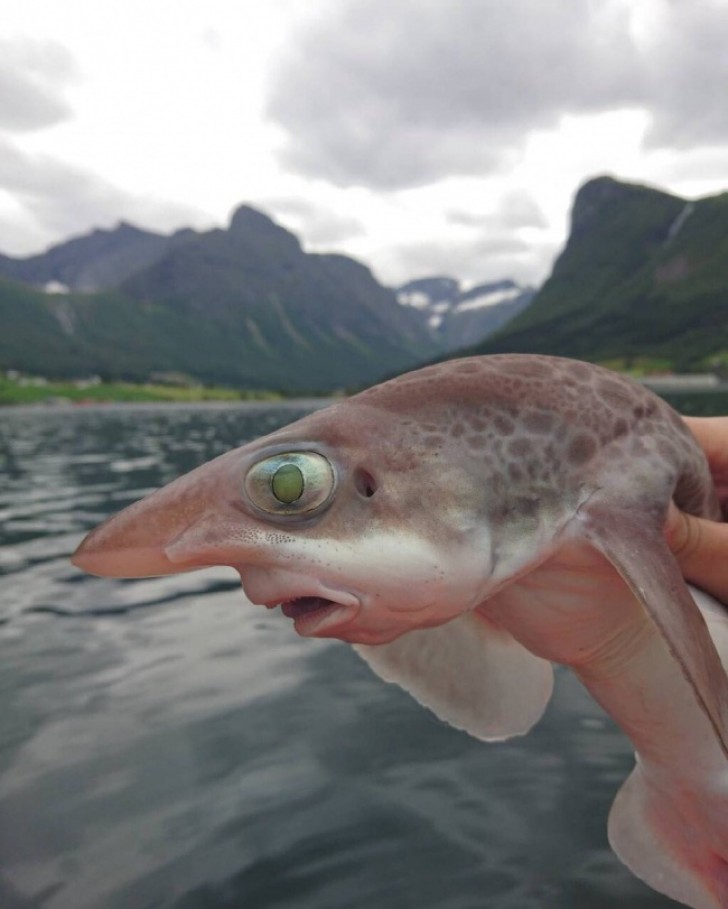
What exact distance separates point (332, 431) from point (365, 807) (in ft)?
11.6

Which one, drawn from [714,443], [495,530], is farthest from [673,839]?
[495,530]

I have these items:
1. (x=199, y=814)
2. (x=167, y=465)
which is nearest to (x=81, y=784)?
(x=199, y=814)

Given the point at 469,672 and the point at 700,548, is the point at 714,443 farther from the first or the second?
the point at 469,672

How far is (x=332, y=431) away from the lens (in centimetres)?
269

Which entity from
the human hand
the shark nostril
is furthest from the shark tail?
the shark nostril

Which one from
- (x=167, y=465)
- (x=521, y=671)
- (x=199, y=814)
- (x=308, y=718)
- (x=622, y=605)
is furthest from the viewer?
(x=167, y=465)

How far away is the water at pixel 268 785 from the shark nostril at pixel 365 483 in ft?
9.42

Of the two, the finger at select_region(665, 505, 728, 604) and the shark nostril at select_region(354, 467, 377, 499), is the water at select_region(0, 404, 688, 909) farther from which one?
the shark nostril at select_region(354, 467, 377, 499)

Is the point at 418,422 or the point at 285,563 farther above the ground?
the point at 418,422

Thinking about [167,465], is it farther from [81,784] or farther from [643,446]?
[643,446]

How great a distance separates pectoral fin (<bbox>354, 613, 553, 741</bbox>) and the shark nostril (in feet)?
5.01

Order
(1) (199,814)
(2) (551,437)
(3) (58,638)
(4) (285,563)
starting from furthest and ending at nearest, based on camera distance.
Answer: (3) (58,638) → (1) (199,814) → (2) (551,437) → (4) (285,563)

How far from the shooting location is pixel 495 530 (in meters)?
2.68

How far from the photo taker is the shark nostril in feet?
8.46
